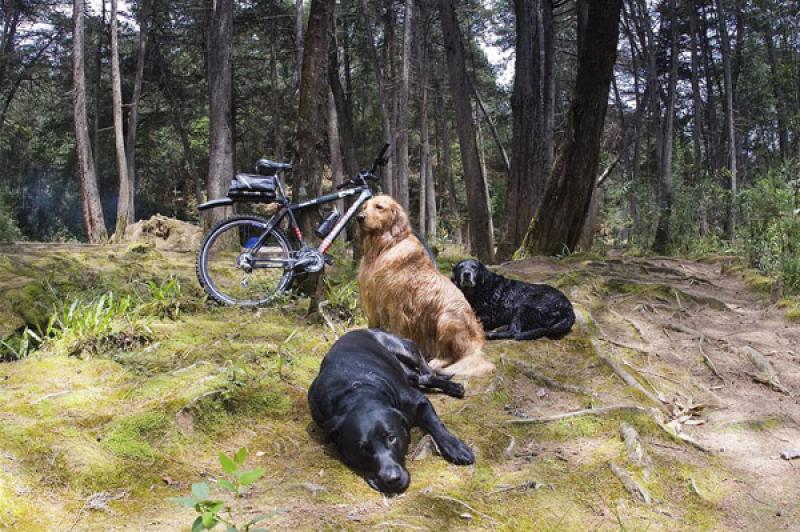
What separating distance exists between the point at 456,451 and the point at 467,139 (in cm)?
872

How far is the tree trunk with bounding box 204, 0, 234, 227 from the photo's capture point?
1270 cm

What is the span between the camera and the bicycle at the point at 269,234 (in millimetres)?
6176

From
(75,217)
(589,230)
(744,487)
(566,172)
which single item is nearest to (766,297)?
(566,172)

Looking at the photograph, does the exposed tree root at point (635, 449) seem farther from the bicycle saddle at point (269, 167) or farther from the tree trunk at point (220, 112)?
the tree trunk at point (220, 112)

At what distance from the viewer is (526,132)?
11.3 metres

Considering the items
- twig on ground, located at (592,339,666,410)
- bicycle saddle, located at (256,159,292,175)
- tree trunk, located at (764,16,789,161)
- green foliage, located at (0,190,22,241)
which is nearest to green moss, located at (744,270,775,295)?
twig on ground, located at (592,339,666,410)

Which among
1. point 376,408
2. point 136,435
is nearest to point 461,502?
point 376,408

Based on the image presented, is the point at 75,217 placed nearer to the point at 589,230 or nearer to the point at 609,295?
the point at 589,230

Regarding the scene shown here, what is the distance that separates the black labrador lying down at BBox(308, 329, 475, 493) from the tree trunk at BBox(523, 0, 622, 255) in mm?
5936

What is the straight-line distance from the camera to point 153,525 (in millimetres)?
2418

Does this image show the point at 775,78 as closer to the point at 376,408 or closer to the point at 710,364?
the point at 710,364

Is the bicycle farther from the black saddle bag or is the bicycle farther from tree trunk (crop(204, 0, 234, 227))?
tree trunk (crop(204, 0, 234, 227))

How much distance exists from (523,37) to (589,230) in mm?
4195

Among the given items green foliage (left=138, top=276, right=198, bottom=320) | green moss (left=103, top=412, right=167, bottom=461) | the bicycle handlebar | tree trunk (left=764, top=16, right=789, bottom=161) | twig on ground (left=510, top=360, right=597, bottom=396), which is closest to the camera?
green moss (left=103, top=412, right=167, bottom=461)
